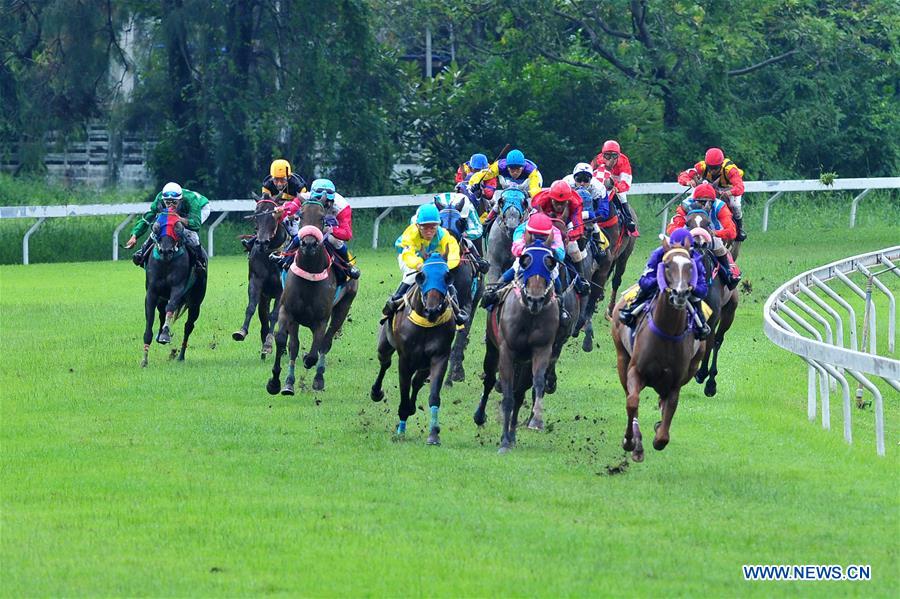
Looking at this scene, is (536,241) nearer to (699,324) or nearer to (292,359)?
(699,324)

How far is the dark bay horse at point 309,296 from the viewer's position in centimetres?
1510

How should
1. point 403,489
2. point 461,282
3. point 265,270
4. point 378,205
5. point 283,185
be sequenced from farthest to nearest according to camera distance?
1. point 378,205
2. point 265,270
3. point 283,185
4. point 461,282
5. point 403,489

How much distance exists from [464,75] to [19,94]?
10.8 metres

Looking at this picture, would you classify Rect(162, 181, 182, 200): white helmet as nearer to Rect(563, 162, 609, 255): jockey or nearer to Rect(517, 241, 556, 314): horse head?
Rect(563, 162, 609, 255): jockey

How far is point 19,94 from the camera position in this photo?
31656mm

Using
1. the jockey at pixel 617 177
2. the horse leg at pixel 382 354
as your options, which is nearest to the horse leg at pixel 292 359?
the horse leg at pixel 382 354

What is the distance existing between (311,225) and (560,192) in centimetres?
230

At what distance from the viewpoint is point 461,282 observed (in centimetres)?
1579

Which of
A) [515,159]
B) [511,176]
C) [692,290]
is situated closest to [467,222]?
[515,159]

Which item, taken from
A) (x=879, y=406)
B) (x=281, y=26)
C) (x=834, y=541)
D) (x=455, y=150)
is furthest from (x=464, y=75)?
(x=834, y=541)

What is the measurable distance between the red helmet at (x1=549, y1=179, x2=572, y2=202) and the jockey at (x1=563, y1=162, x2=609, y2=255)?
203 cm

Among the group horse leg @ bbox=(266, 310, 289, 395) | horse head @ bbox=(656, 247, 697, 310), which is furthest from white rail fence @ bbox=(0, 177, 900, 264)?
horse head @ bbox=(656, 247, 697, 310)

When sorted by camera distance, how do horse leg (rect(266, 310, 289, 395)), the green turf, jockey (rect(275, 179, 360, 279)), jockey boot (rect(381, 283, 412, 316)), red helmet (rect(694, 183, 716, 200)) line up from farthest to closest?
red helmet (rect(694, 183, 716, 200)) < jockey (rect(275, 179, 360, 279)) < horse leg (rect(266, 310, 289, 395)) < jockey boot (rect(381, 283, 412, 316)) < the green turf

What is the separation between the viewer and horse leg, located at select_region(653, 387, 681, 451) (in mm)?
11539
